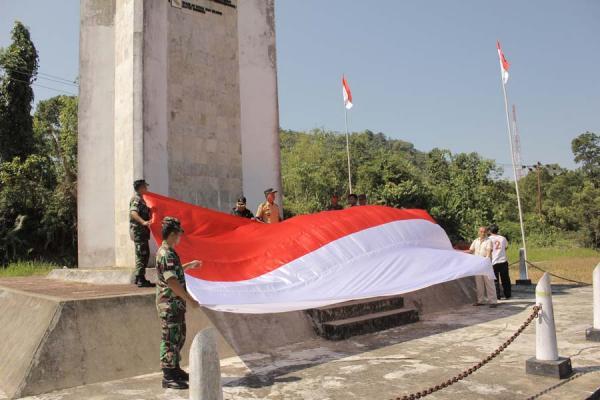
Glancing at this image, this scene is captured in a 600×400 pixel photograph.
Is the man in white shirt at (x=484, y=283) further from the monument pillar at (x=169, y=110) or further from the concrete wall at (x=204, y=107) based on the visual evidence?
the concrete wall at (x=204, y=107)

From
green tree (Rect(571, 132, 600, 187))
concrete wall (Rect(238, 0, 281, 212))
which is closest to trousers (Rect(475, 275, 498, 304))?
concrete wall (Rect(238, 0, 281, 212))

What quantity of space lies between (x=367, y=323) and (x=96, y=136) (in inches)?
268

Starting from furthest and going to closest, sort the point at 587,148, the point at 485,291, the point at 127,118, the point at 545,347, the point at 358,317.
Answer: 1. the point at 587,148
2. the point at 485,291
3. the point at 127,118
4. the point at 358,317
5. the point at 545,347

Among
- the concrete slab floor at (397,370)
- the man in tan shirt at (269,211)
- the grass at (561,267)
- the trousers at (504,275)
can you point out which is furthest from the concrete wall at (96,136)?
the grass at (561,267)

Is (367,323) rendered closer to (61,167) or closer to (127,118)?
(127,118)

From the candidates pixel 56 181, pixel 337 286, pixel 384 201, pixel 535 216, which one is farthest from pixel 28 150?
pixel 535 216

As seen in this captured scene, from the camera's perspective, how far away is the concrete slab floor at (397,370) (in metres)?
4.58

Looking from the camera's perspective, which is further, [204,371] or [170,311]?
[170,311]

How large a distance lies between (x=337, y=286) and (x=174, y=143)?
5132 millimetres

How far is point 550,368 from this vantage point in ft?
16.0

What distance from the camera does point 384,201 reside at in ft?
116

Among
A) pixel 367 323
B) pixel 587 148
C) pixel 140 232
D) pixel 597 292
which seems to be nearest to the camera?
pixel 597 292

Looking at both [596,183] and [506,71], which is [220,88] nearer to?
[506,71]

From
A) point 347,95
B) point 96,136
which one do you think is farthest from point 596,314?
point 347,95
